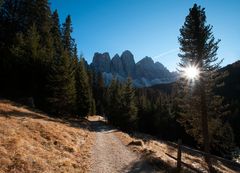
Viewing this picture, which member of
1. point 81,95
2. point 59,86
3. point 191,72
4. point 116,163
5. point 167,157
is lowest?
point 167,157

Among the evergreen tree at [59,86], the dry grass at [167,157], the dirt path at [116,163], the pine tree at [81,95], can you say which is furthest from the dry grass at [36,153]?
the pine tree at [81,95]

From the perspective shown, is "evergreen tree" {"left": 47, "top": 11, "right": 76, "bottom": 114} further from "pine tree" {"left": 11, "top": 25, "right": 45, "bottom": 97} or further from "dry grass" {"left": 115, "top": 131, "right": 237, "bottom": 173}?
"dry grass" {"left": 115, "top": 131, "right": 237, "bottom": 173}

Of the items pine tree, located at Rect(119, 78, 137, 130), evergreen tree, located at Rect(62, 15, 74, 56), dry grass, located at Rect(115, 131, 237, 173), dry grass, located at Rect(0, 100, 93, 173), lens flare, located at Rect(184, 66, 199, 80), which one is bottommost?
dry grass, located at Rect(115, 131, 237, 173)

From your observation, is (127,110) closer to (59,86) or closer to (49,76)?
(59,86)

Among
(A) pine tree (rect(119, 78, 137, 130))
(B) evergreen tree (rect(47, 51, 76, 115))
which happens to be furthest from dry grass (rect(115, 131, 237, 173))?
(A) pine tree (rect(119, 78, 137, 130))

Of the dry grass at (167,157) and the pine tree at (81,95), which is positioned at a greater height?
the pine tree at (81,95)

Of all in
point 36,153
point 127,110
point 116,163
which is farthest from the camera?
point 127,110

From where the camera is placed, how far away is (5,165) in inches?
401

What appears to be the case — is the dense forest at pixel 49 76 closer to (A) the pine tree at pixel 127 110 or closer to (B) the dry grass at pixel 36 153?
(A) the pine tree at pixel 127 110

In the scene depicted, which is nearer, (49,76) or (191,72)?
(191,72)

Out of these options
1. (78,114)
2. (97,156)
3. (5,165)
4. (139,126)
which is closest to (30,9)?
(78,114)

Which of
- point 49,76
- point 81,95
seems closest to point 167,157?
point 49,76

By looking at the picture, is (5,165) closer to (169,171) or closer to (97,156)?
(97,156)

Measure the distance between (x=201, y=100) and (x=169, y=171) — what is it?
43.8ft
